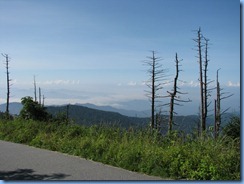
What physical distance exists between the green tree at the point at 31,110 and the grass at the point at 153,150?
11499mm

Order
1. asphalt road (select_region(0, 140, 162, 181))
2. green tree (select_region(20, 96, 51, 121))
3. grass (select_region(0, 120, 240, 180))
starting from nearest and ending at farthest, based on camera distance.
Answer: grass (select_region(0, 120, 240, 180)), asphalt road (select_region(0, 140, 162, 181)), green tree (select_region(20, 96, 51, 121))

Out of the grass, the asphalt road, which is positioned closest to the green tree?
the grass

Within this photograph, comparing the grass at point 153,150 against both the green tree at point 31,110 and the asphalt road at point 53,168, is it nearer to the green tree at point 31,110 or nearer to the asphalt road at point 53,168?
the asphalt road at point 53,168

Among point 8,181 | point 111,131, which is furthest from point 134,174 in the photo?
point 111,131

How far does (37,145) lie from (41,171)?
3.58 m

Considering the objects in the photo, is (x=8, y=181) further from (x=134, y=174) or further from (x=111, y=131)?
(x=111, y=131)

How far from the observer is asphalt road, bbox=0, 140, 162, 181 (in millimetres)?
7277

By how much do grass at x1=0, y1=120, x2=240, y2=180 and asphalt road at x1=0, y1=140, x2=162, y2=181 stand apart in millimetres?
348

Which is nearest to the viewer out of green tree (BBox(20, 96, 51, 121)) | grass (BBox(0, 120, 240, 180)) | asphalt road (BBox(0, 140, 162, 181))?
grass (BBox(0, 120, 240, 180))

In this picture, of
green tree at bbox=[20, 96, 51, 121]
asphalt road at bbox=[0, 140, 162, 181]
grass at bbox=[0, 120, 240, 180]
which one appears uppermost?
green tree at bbox=[20, 96, 51, 121]

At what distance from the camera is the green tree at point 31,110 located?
23.2m

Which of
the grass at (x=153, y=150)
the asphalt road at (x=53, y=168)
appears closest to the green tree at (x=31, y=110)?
the grass at (x=153, y=150)

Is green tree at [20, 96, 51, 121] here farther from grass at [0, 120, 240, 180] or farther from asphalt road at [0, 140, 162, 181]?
asphalt road at [0, 140, 162, 181]

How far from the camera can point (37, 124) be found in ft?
45.2
